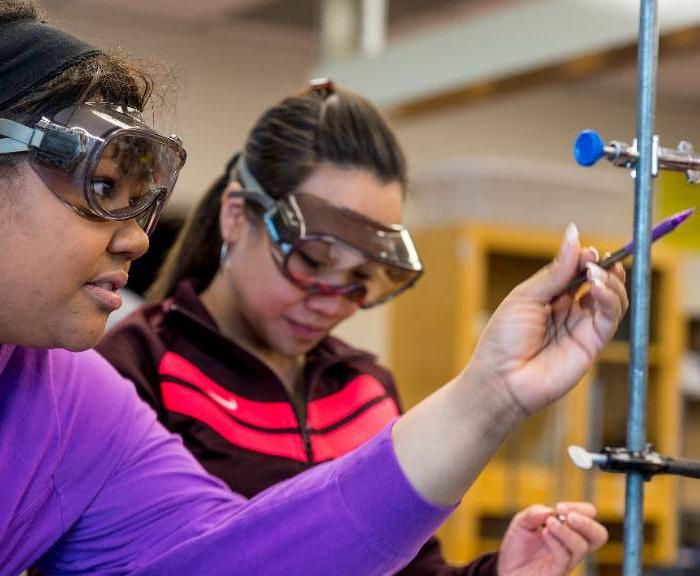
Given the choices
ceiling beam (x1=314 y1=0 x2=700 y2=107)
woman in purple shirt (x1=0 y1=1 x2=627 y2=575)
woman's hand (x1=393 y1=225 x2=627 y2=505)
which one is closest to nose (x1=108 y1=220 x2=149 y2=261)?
woman in purple shirt (x1=0 y1=1 x2=627 y2=575)

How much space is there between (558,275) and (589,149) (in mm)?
108

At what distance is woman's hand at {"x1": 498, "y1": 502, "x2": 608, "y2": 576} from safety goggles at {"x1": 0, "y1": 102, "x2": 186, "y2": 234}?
23.1 inches

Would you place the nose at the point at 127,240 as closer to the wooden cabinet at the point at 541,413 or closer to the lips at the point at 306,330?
the lips at the point at 306,330

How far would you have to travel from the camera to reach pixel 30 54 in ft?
3.68

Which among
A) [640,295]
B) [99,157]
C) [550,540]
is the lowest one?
[550,540]

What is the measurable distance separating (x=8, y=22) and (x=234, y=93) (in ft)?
15.8

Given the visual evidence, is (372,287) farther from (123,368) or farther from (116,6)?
(116,6)

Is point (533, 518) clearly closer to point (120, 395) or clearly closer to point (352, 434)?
point (352, 434)

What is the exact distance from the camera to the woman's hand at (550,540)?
1.38 metres

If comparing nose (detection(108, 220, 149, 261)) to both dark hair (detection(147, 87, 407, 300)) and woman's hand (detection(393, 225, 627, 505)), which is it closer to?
woman's hand (detection(393, 225, 627, 505))

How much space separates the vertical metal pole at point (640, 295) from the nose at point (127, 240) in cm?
48

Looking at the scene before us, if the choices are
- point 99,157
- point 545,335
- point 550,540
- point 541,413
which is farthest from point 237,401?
point 541,413

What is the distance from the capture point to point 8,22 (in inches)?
45.6

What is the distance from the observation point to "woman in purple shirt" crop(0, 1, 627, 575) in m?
1.03
